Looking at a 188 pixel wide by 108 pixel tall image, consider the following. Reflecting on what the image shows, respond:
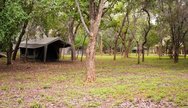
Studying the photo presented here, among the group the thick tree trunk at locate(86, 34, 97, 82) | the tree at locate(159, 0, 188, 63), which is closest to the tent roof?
the tree at locate(159, 0, 188, 63)

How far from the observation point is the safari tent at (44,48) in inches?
1459

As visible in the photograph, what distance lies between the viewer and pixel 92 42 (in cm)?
1694

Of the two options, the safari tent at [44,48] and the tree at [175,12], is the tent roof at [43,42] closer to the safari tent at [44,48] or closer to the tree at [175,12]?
the safari tent at [44,48]

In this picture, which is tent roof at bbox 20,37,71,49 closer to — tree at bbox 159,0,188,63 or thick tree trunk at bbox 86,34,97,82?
tree at bbox 159,0,188,63

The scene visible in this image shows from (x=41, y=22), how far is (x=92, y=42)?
47.6 feet

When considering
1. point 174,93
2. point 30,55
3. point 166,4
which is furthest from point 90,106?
point 30,55

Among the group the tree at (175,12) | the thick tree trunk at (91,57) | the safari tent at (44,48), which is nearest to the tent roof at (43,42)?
the safari tent at (44,48)

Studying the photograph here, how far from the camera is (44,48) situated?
36.8m

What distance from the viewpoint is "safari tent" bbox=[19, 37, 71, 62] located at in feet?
122

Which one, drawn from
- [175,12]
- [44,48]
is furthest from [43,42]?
[175,12]

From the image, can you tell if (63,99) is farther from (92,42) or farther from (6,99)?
(92,42)

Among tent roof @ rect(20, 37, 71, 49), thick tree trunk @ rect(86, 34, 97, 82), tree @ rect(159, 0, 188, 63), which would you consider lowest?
thick tree trunk @ rect(86, 34, 97, 82)

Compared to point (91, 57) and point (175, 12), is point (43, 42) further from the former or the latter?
point (91, 57)

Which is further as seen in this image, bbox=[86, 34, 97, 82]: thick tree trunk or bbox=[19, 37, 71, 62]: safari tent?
bbox=[19, 37, 71, 62]: safari tent
